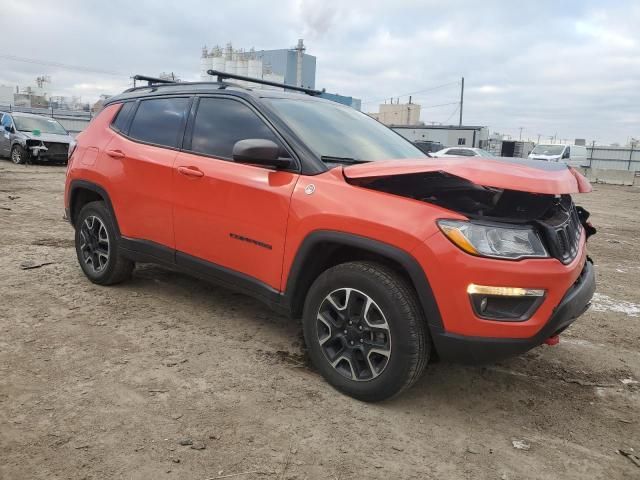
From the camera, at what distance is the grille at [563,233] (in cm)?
255

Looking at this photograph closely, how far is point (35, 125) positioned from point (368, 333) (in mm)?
17286

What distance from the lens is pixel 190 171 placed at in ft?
11.9

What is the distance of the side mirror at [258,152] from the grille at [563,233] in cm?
154

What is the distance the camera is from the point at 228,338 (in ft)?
12.0

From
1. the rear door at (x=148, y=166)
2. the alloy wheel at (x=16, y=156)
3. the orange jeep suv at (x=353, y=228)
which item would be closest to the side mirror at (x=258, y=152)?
the orange jeep suv at (x=353, y=228)

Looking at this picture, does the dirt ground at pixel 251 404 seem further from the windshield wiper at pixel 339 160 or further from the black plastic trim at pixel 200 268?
the windshield wiper at pixel 339 160

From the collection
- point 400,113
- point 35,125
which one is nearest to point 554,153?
point 35,125

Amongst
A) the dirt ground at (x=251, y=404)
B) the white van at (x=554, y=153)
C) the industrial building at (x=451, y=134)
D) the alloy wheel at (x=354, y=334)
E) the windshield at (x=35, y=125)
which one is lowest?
the dirt ground at (x=251, y=404)

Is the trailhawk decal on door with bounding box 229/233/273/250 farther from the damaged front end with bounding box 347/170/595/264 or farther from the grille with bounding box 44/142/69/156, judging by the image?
the grille with bounding box 44/142/69/156

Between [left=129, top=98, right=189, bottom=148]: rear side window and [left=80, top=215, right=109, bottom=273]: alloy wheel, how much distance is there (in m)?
0.89

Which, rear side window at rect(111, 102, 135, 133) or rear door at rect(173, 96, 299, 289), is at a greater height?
rear side window at rect(111, 102, 135, 133)

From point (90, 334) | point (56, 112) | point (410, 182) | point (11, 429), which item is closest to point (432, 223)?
point (410, 182)

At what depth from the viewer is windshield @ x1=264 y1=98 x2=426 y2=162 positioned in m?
3.29

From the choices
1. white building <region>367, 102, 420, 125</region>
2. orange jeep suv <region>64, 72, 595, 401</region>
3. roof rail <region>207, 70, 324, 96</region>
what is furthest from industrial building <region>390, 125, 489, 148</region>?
orange jeep suv <region>64, 72, 595, 401</region>
